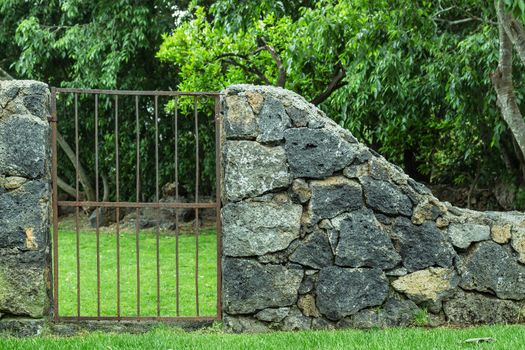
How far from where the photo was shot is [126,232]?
15352mm

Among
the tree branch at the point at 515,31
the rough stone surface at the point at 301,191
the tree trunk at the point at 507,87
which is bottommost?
the rough stone surface at the point at 301,191

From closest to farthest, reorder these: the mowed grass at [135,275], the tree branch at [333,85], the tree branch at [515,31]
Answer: the tree branch at [515,31] < the mowed grass at [135,275] < the tree branch at [333,85]

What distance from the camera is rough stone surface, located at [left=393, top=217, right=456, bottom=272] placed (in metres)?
6.18

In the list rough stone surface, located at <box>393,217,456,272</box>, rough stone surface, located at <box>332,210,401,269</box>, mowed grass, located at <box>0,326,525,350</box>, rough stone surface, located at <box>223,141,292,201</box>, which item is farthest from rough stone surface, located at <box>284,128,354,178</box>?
mowed grass, located at <box>0,326,525,350</box>

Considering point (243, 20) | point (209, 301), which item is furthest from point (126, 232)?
point (243, 20)

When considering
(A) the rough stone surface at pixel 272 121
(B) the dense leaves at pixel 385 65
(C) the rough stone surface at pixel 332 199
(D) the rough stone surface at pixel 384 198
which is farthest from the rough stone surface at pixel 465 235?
(B) the dense leaves at pixel 385 65

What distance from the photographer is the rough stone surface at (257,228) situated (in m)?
6.08

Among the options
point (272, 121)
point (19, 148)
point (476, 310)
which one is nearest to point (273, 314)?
point (272, 121)

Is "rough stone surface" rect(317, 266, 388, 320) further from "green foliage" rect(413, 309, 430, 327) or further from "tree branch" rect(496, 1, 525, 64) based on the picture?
"tree branch" rect(496, 1, 525, 64)

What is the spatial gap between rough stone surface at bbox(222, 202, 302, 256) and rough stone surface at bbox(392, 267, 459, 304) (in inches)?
37.9

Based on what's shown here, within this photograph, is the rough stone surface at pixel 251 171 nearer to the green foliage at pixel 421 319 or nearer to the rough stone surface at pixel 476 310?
the green foliage at pixel 421 319

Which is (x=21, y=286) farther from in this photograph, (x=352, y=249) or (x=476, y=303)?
(x=476, y=303)

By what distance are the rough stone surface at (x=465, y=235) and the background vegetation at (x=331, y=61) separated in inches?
93.2

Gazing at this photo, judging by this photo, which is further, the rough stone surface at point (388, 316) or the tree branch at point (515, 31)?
the tree branch at point (515, 31)
